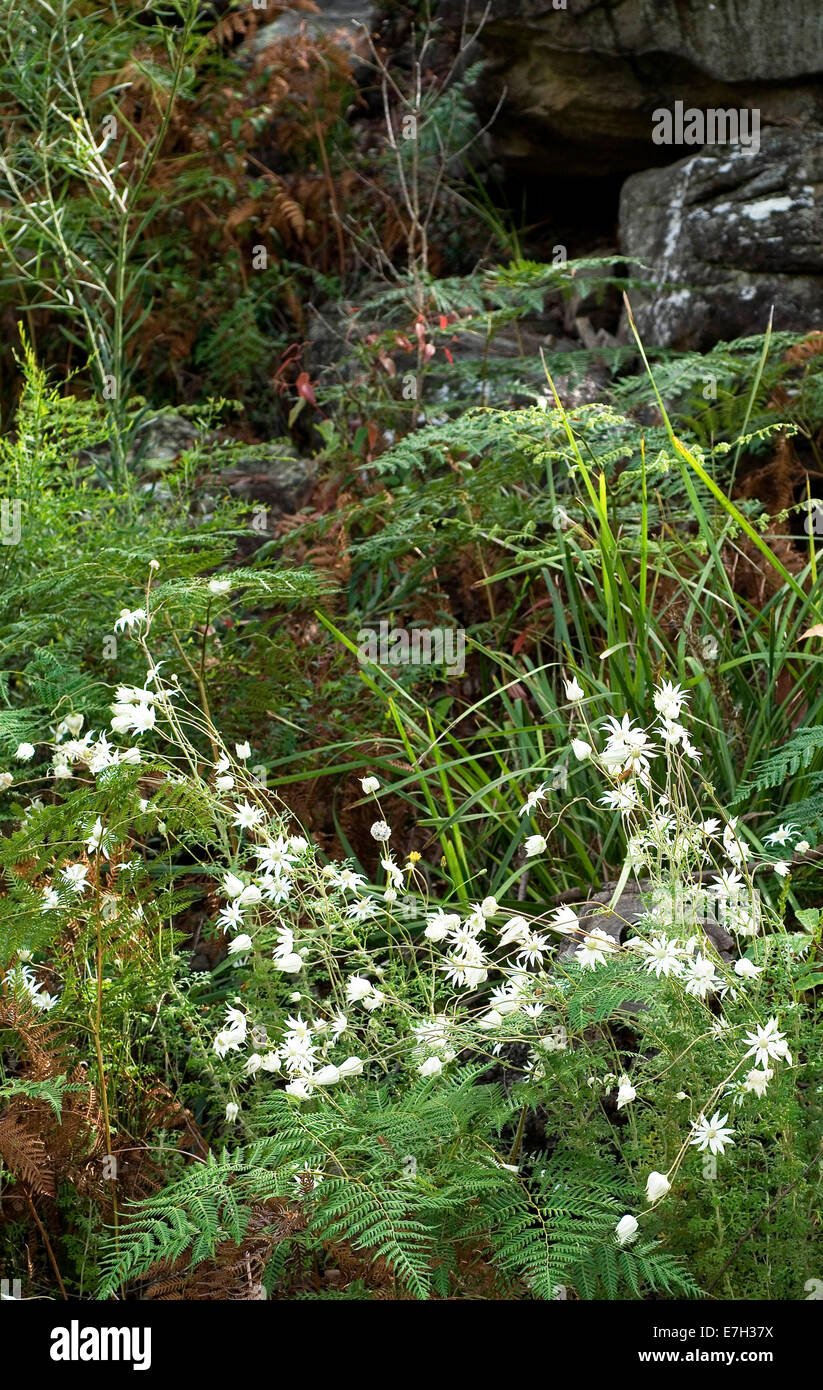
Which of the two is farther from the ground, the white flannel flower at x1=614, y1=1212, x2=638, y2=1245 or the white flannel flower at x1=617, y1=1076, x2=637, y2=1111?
the white flannel flower at x1=617, y1=1076, x2=637, y2=1111

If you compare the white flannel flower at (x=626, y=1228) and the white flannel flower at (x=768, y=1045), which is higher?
the white flannel flower at (x=768, y=1045)

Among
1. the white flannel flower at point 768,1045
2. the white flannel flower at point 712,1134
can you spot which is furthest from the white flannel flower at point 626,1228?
the white flannel flower at point 768,1045

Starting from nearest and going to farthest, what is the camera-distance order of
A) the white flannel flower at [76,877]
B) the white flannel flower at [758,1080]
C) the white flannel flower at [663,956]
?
the white flannel flower at [758,1080] → the white flannel flower at [663,956] → the white flannel flower at [76,877]

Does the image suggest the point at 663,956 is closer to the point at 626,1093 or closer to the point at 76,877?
the point at 626,1093

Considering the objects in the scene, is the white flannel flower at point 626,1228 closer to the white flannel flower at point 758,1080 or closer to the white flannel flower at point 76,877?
the white flannel flower at point 758,1080

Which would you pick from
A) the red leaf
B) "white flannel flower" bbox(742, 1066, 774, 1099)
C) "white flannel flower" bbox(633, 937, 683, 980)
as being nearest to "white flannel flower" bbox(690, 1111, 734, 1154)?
"white flannel flower" bbox(742, 1066, 774, 1099)

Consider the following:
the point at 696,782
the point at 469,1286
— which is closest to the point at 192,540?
the point at 696,782

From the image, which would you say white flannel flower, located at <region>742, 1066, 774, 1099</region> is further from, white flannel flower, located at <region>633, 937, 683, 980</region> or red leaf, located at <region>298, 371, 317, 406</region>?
red leaf, located at <region>298, 371, 317, 406</region>

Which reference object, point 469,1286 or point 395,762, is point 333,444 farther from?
point 469,1286

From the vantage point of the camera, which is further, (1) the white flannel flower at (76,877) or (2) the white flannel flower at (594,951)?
(1) the white flannel flower at (76,877)

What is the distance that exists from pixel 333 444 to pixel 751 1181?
123 inches

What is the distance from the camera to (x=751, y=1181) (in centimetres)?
177

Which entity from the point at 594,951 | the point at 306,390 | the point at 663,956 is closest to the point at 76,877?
the point at 594,951
